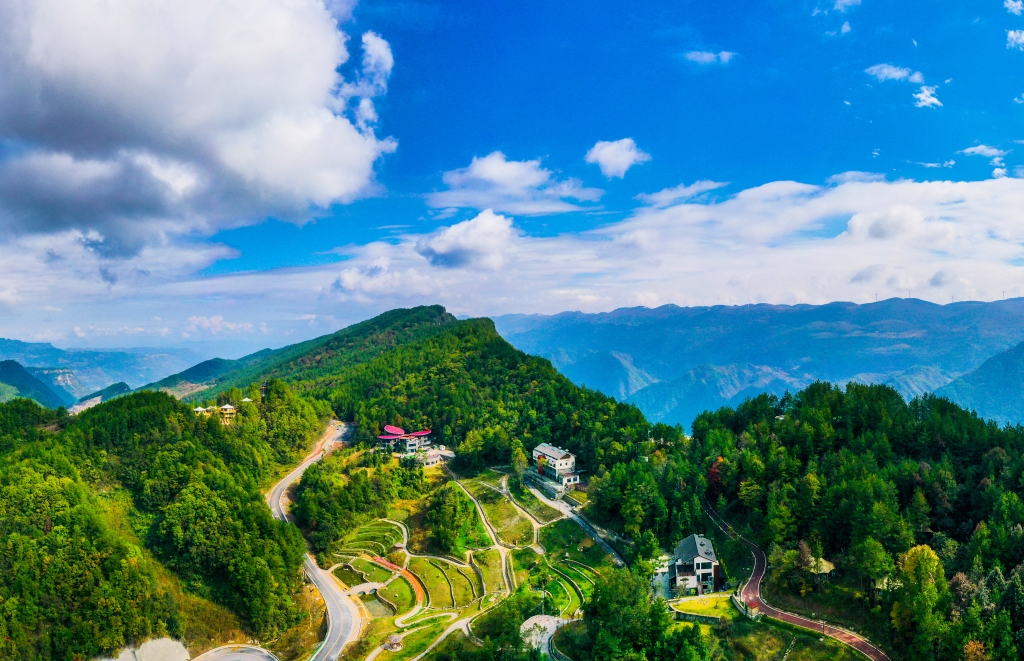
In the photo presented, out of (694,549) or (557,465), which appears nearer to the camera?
(694,549)

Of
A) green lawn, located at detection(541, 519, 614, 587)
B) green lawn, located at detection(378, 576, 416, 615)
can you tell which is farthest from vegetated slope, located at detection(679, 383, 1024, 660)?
green lawn, located at detection(378, 576, 416, 615)

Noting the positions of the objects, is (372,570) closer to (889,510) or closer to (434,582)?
(434,582)

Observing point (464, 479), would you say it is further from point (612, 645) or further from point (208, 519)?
→ point (612, 645)

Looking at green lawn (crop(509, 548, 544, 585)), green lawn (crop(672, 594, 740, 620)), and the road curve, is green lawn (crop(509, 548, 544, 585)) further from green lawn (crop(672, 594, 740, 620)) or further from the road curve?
green lawn (crop(672, 594, 740, 620))

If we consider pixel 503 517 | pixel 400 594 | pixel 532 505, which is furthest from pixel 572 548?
pixel 400 594

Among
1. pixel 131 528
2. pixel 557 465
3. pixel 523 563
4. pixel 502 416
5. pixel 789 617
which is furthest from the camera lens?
pixel 502 416
